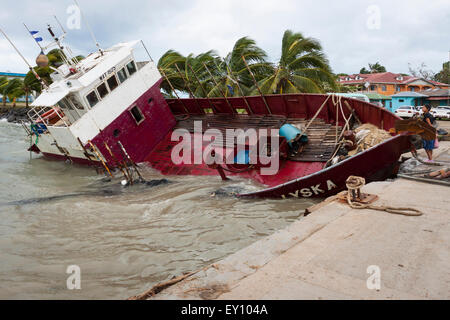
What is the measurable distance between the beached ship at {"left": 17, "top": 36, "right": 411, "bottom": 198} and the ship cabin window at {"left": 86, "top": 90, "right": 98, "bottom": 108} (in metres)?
0.04

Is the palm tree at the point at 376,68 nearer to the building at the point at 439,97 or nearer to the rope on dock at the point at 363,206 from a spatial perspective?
the building at the point at 439,97

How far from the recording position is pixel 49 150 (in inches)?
609

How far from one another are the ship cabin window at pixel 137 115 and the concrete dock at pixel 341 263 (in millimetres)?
9448

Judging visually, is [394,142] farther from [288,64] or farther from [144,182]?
[288,64]

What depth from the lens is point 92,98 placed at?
1146 centimetres

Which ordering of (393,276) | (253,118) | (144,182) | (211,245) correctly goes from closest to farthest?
(393,276) → (211,245) → (144,182) → (253,118)

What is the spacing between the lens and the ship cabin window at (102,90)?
38.3 ft

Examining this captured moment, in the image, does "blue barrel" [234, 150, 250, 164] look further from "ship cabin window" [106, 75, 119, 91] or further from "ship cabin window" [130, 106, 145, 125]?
"ship cabin window" [106, 75, 119, 91]

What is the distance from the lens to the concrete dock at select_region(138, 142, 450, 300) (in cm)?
295

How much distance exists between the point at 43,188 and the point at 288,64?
1416 cm

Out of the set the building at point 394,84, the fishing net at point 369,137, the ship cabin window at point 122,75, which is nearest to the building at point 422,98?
the building at point 394,84

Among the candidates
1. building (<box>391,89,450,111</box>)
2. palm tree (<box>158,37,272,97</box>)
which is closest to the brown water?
palm tree (<box>158,37,272,97</box>)

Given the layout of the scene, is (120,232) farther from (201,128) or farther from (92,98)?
(201,128)
